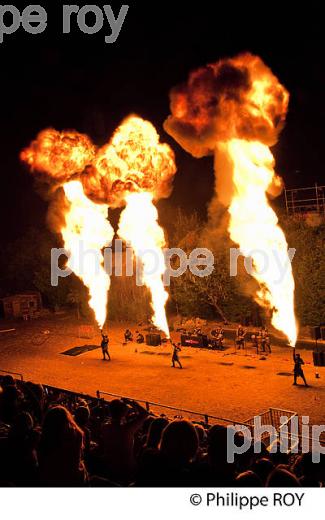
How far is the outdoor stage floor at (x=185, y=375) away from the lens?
16.9 metres

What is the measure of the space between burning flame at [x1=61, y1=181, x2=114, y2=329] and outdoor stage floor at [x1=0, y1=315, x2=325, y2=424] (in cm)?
665

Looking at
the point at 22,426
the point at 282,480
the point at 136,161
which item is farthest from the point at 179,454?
the point at 136,161

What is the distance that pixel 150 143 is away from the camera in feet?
97.7

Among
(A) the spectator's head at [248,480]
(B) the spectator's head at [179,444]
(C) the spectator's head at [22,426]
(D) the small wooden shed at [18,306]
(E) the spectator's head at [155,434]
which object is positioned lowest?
(D) the small wooden shed at [18,306]

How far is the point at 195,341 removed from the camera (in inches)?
1090

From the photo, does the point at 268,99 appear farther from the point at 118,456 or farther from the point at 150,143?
A: the point at 118,456

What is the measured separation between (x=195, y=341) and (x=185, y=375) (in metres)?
6.28

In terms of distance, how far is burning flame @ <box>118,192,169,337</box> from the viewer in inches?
1209

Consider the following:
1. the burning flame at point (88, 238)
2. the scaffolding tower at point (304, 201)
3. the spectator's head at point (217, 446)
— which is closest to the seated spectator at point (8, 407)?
the spectator's head at point (217, 446)

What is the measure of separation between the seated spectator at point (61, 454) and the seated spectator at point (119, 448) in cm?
119

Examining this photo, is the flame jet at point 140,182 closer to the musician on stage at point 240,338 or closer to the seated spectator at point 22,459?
the musician on stage at point 240,338

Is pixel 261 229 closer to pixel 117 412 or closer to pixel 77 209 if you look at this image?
pixel 77 209

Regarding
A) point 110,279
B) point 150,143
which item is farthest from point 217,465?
point 110,279
